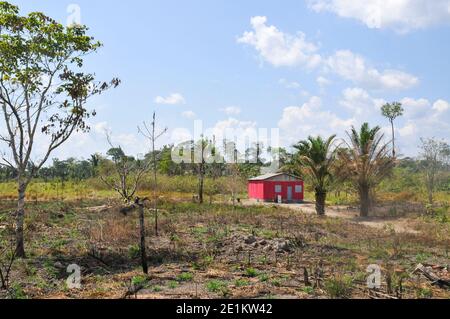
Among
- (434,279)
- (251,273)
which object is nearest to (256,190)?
(251,273)

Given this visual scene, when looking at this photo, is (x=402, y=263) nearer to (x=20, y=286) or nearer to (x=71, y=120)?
(x=20, y=286)

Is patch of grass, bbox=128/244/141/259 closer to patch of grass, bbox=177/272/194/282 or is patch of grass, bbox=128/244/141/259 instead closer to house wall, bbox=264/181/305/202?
patch of grass, bbox=177/272/194/282

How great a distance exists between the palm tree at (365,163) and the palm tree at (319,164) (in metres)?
0.86

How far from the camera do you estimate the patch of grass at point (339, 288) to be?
27.4 feet

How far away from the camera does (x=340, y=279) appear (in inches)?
360

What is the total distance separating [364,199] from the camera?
2516 cm

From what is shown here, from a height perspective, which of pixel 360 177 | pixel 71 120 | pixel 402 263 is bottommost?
pixel 402 263

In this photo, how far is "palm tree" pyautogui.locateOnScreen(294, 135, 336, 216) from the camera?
982 inches

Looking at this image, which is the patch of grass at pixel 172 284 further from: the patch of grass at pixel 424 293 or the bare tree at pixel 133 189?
the patch of grass at pixel 424 293

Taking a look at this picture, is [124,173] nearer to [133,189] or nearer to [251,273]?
[133,189]

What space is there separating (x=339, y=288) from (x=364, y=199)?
1776cm

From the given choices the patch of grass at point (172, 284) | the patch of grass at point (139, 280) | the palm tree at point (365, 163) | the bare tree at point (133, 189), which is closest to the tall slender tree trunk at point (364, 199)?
the palm tree at point (365, 163)
